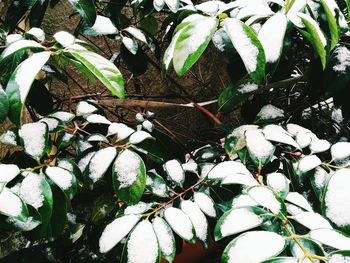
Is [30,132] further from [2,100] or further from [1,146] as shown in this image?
[1,146]

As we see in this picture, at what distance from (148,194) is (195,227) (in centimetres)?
14

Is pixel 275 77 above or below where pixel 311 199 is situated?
above

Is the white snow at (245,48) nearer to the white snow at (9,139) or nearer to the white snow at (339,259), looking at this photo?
the white snow at (339,259)

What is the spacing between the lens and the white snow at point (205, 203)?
644 mm

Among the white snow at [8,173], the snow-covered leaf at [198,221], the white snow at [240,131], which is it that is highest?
the white snow at [8,173]

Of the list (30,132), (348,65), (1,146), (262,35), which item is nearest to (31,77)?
(30,132)

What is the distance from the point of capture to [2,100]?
50 cm

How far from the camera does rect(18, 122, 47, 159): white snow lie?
601 millimetres

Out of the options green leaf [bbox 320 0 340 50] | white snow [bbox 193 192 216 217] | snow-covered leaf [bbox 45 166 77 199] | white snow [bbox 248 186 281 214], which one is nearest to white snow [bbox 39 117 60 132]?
snow-covered leaf [bbox 45 166 77 199]

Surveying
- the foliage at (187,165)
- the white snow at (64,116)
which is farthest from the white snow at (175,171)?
the white snow at (64,116)

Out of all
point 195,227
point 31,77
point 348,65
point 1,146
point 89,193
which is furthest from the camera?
point 1,146

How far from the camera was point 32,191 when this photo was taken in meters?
0.55

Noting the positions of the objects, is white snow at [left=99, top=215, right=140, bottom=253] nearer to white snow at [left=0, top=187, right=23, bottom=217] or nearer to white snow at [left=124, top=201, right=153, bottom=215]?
white snow at [left=124, top=201, right=153, bottom=215]

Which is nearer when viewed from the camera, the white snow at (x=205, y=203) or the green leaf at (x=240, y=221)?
the green leaf at (x=240, y=221)
